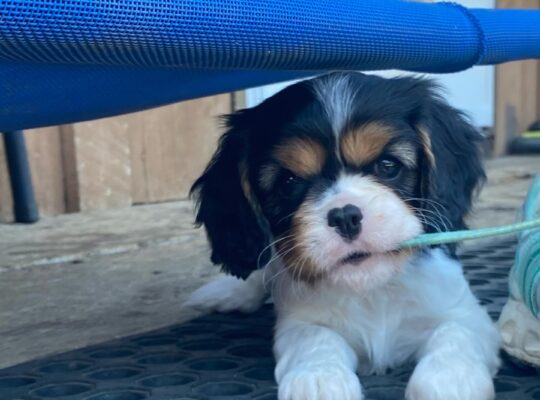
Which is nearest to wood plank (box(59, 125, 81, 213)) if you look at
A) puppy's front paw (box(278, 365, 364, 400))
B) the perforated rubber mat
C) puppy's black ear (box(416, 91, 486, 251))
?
the perforated rubber mat

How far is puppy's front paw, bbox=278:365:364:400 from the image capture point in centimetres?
156

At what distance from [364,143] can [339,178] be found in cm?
9

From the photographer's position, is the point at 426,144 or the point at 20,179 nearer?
the point at 426,144

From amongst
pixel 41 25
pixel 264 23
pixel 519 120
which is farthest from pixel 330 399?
pixel 519 120

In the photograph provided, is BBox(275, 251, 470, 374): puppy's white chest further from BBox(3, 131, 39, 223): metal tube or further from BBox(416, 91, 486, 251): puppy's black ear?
BBox(3, 131, 39, 223): metal tube

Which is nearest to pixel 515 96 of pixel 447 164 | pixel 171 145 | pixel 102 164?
pixel 171 145

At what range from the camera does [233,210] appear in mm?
2029

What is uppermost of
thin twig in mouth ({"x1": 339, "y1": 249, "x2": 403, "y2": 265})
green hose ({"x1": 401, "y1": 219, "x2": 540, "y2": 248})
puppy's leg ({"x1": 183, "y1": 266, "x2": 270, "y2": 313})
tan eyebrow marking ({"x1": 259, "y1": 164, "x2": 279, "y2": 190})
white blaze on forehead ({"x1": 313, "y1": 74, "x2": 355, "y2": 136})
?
white blaze on forehead ({"x1": 313, "y1": 74, "x2": 355, "y2": 136})

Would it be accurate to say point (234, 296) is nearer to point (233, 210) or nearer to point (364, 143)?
point (233, 210)

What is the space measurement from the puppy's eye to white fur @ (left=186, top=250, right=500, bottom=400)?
18 cm

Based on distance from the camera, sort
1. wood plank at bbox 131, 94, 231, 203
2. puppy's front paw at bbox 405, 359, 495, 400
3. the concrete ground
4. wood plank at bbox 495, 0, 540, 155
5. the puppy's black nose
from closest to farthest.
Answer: puppy's front paw at bbox 405, 359, 495, 400 < the puppy's black nose < the concrete ground < wood plank at bbox 131, 94, 231, 203 < wood plank at bbox 495, 0, 540, 155

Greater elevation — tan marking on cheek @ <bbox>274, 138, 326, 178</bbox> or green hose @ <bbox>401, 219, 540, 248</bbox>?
tan marking on cheek @ <bbox>274, 138, 326, 178</bbox>

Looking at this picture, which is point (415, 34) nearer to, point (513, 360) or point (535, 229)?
point (535, 229)

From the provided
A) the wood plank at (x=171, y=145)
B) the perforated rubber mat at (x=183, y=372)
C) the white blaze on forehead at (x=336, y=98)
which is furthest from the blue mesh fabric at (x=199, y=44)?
the wood plank at (x=171, y=145)
